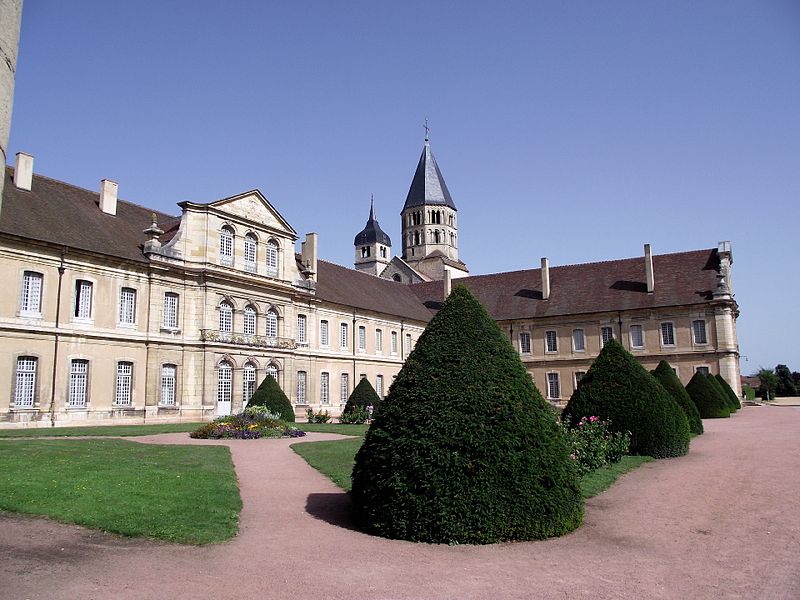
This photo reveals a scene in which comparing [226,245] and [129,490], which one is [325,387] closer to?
[226,245]

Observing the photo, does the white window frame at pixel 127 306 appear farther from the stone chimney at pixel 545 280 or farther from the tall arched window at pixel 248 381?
the stone chimney at pixel 545 280

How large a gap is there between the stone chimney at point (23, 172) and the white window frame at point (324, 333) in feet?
51.4

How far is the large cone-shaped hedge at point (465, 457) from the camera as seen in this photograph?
688 centimetres

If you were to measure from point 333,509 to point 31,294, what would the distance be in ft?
59.6

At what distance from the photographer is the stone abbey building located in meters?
22.6

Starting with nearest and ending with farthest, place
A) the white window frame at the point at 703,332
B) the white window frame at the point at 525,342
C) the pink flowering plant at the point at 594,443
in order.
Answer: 1. the pink flowering plant at the point at 594,443
2. the white window frame at the point at 703,332
3. the white window frame at the point at 525,342

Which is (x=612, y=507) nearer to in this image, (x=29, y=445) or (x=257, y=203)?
(x=29, y=445)

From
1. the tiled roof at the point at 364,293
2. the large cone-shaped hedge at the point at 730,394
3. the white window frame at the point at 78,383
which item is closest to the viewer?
the white window frame at the point at 78,383

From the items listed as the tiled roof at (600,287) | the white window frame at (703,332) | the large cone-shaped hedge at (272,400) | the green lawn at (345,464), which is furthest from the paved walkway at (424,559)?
the white window frame at (703,332)

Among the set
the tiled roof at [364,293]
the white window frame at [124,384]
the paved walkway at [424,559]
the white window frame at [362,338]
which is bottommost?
the paved walkway at [424,559]

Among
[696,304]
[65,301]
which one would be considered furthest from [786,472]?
[696,304]

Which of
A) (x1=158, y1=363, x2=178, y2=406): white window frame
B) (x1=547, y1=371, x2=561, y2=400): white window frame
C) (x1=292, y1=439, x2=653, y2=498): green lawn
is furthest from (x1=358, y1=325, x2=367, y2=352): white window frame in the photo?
(x1=292, y1=439, x2=653, y2=498): green lawn

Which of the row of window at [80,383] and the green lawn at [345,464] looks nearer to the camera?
the green lawn at [345,464]

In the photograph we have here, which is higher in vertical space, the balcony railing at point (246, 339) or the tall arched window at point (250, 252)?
the tall arched window at point (250, 252)
